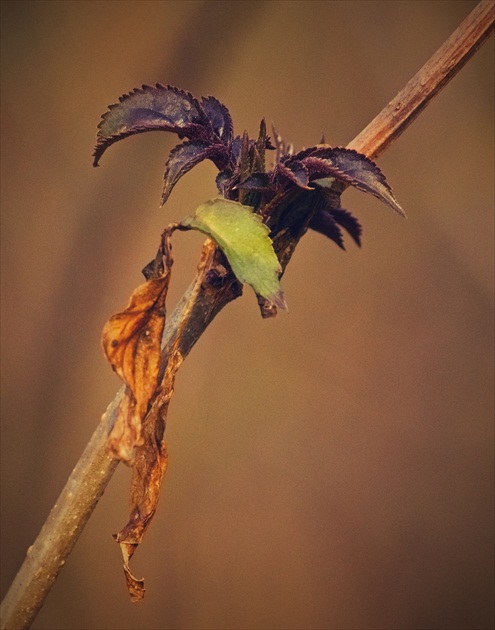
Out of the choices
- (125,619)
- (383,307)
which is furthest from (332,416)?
(125,619)

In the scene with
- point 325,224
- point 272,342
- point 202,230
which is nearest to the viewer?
point 202,230

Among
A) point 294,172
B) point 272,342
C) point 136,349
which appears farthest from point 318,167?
point 272,342

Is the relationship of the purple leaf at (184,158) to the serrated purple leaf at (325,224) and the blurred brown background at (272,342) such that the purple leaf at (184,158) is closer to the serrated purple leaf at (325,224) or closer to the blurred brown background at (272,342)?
the serrated purple leaf at (325,224)

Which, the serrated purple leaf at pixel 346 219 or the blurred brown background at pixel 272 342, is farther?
the blurred brown background at pixel 272 342

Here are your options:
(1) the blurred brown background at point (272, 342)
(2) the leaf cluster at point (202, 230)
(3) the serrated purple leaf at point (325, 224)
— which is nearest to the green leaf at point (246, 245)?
(2) the leaf cluster at point (202, 230)

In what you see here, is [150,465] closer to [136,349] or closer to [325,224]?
[136,349]

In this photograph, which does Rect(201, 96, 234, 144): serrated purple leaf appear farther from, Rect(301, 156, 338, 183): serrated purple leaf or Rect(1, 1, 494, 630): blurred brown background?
Rect(1, 1, 494, 630): blurred brown background
